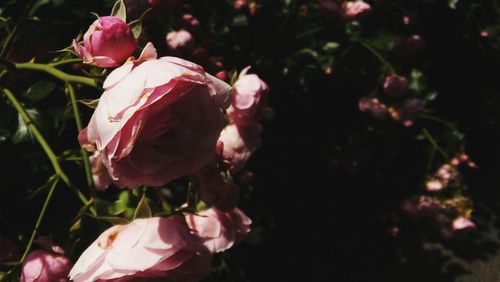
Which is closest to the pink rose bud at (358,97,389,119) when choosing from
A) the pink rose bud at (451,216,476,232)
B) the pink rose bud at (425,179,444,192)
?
the pink rose bud at (425,179,444,192)

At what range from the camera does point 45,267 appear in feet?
2.06

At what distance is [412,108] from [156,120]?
1648 millimetres

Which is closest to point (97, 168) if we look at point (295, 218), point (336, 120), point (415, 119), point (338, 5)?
point (338, 5)

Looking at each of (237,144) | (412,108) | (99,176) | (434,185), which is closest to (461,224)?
(434,185)

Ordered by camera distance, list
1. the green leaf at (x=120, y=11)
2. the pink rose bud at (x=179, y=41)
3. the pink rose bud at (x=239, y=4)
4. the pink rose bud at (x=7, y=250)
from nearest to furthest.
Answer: the green leaf at (x=120, y=11), the pink rose bud at (x=7, y=250), the pink rose bud at (x=179, y=41), the pink rose bud at (x=239, y=4)

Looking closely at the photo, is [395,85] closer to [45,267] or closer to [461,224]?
[461,224]

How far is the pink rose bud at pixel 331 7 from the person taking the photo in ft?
5.73

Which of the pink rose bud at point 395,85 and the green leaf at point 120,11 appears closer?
the green leaf at point 120,11

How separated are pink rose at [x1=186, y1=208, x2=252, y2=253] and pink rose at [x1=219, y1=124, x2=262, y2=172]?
0.09m

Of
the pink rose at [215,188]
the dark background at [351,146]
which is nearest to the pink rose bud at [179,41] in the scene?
the dark background at [351,146]

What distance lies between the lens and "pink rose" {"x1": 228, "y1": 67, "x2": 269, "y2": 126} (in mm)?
876

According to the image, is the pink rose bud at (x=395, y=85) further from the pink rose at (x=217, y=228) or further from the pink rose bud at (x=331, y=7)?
the pink rose at (x=217, y=228)

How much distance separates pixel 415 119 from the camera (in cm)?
202

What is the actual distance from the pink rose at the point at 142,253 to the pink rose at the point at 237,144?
0.29 m
